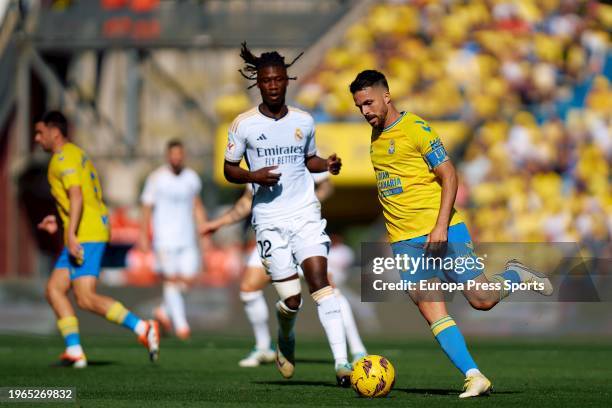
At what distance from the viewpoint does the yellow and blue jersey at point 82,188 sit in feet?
36.3

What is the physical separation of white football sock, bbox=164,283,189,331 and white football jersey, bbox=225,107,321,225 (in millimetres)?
7133

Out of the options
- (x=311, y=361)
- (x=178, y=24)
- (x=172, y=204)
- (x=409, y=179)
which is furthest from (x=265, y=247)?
(x=178, y=24)

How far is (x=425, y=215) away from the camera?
823 centimetres

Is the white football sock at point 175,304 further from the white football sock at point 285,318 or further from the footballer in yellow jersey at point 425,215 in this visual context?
the footballer in yellow jersey at point 425,215

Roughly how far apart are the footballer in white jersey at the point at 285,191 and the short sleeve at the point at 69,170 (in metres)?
2.32

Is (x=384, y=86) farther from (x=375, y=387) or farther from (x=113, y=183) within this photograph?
(x=113, y=183)

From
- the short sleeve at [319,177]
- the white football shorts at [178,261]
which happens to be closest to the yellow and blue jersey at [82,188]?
the short sleeve at [319,177]

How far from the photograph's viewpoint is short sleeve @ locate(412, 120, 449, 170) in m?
8.11

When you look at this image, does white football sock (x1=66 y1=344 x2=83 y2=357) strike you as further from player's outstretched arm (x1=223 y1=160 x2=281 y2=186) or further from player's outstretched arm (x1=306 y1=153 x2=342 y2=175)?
player's outstretched arm (x1=306 y1=153 x2=342 y2=175)

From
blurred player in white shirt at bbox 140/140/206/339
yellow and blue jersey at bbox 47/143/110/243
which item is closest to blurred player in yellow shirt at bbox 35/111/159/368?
yellow and blue jersey at bbox 47/143/110/243

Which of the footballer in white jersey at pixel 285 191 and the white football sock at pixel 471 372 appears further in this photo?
the footballer in white jersey at pixel 285 191

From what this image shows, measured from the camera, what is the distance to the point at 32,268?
93.2ft

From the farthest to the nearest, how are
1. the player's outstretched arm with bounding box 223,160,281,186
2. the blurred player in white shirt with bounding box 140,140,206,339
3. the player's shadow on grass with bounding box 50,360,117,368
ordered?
the blurred player in white shirt with bounding box 140,140,206,339 < the player's shadow on grass with bounding box 50,360,117,368 < the player's outstretched arm with bounding box 223,160,281,186

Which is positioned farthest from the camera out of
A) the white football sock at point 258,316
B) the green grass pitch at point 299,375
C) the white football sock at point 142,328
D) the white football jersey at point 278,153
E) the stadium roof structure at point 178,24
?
the stadium roof structure at point 178,24
